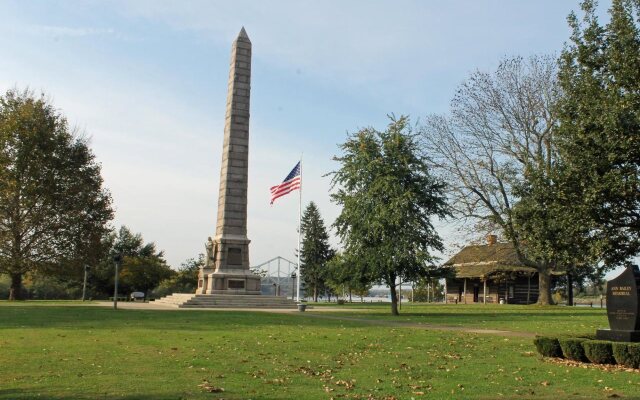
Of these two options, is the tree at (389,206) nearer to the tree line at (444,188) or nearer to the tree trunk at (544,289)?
the tree line at (444,188)

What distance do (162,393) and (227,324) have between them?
1394cm

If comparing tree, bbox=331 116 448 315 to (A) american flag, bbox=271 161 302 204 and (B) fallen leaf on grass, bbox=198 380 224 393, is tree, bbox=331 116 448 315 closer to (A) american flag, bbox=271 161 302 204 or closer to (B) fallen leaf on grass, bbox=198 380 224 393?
(A) american flag, bbox=271 161 302 204

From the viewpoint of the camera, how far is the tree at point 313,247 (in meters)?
76.2

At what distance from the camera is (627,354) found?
1233cm

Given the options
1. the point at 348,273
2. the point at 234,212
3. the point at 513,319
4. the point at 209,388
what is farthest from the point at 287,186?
the point at 209,388

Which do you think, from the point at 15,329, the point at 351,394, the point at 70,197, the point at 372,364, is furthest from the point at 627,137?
the point at 70,197

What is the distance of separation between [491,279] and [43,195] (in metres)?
41.4

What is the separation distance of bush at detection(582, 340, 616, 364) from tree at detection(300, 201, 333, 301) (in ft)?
205

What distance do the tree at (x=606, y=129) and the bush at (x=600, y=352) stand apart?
4.61 metres

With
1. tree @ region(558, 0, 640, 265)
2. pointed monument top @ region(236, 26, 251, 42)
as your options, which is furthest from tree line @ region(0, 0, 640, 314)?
pointed monument top @ region(236, 26, 251, 42)

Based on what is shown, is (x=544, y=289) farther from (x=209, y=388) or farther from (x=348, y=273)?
(x=209, y=388)

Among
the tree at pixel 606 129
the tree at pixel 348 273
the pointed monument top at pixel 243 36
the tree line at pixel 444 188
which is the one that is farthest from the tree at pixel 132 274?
the tree at pixel 606 129

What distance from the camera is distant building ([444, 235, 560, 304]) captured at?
183 ft

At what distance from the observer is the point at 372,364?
1261 cm
